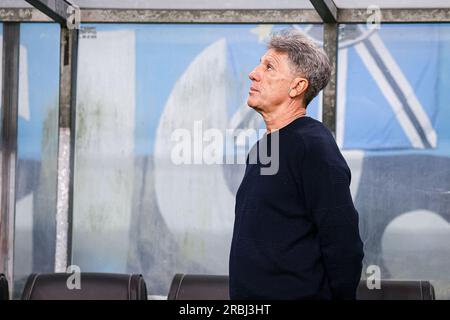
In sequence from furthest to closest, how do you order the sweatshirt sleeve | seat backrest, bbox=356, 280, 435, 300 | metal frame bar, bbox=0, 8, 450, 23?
1. metal frame bar, bbox=0, 8, 450, 23
2. seat backrest, bbox=356, 280, 435, 300
3. the sweatshirt sleeve

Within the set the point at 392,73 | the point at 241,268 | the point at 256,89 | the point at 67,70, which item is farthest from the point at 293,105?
the point at 67,70

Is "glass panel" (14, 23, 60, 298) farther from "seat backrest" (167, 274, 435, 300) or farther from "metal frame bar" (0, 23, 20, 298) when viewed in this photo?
"seat backrest" (167, 274, 435, 300)

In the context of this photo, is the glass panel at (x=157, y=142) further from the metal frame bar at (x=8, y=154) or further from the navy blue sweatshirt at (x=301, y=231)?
the navy blue sweatshirt at (x=301, y=231)

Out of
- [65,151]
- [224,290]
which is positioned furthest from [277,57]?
[65,151]

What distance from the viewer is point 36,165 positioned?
6824 millimetres

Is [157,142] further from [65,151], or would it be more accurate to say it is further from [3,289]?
[3,289]

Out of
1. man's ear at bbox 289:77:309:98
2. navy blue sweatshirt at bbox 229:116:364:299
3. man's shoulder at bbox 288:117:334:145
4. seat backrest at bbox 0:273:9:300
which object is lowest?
seat backrest at bbox 0:273:9:300

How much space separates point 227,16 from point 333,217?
12.1 feet

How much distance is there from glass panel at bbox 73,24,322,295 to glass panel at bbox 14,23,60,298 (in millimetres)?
195

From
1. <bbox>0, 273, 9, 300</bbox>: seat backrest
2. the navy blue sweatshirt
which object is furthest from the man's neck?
<bbox>0, 273, 9, 300</bbox>: seat backrest

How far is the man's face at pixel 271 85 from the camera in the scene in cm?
344

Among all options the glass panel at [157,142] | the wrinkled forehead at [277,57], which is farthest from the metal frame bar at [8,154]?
the wrinkled forehead at [277,57]

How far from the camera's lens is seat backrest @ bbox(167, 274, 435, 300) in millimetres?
5180
